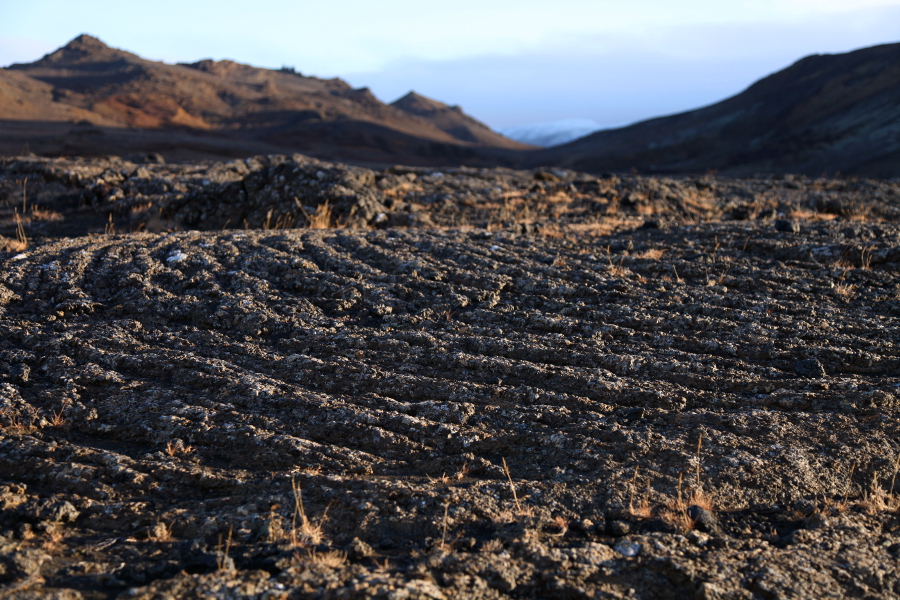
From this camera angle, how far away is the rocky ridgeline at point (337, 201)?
8.75 metres

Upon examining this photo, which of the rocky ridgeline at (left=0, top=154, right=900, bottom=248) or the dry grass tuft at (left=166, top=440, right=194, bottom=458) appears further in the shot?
the rocky ridgeline at (left=0, top=154, right=900, bottom=248)

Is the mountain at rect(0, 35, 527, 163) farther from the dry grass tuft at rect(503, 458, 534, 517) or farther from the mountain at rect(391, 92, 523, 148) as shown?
the dry grass tuft at rect(503, 458, 534, 517)

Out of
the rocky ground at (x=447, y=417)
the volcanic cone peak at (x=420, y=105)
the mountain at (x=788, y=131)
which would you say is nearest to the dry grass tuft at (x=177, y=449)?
the rocky ground at (x=447, y=417)

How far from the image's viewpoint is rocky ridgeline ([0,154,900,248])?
875 centimetres

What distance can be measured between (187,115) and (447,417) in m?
51.9

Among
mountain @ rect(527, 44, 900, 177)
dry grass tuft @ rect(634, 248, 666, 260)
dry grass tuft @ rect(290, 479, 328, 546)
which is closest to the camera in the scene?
dry grass tuft @ rect(290, 479, 328, 546)

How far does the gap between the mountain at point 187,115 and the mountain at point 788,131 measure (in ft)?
40.5

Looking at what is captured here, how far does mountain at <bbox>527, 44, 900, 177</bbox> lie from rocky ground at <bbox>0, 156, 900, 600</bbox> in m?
25.4

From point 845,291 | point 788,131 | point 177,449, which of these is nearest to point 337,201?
point 177,449

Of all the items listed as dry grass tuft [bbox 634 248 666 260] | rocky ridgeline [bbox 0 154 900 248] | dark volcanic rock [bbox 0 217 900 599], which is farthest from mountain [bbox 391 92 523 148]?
dark volcanic rock [bbox 0 217 900 599]

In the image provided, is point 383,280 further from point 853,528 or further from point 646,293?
point 853,528

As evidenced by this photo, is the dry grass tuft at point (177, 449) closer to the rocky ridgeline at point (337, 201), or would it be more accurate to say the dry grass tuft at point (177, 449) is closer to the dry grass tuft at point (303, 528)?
the dry grass tuft at point (303, 528)

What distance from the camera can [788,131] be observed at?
36812mm

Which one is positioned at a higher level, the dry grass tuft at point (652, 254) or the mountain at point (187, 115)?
the mountain at point (187, 115)
